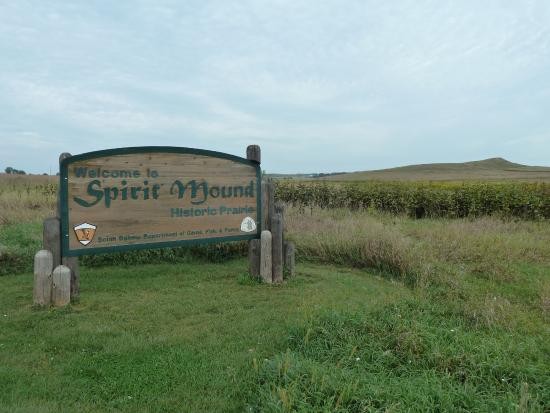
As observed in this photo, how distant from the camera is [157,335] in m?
4.02

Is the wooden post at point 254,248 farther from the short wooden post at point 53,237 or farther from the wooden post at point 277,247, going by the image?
the short wooden post at point 53,237

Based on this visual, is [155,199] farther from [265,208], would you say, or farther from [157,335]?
[157,335]

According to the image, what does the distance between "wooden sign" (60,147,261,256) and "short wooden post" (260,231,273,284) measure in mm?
236

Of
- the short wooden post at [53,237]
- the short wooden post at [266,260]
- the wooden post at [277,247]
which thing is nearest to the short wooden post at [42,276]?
the short wooden post at [53,237]

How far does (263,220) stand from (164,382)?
3.49 m

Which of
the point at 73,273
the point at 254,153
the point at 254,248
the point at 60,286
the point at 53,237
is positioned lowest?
the point at 60,286

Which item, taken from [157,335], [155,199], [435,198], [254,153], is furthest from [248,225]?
[435,198]

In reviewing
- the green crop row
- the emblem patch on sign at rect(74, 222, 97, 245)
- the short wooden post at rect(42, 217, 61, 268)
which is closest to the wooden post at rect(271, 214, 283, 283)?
the emblem patch on sign at rect(74, 222, 97, 245)

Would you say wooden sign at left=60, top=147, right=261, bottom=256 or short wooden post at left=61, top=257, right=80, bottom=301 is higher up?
wooden sign at left=60, top=147, right=261, bottom=256

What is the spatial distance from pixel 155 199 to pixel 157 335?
6.46ft

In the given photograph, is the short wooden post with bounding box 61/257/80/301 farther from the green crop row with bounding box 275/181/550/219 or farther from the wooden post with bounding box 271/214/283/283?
the green crop row with bounding box 275/181/550/219

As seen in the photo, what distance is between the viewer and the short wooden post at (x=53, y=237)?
186 inches

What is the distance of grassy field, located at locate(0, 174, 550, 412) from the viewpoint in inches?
112

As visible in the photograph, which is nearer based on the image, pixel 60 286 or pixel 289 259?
pixel 60 286
